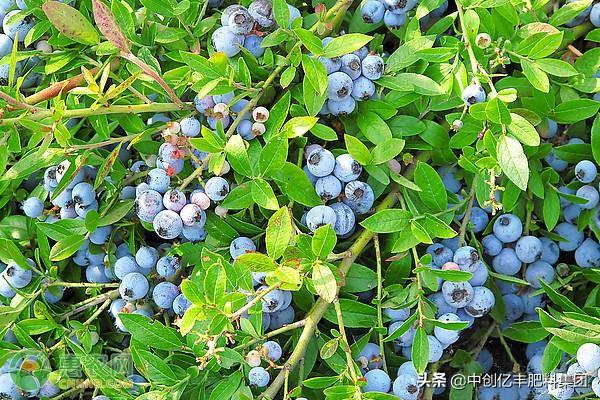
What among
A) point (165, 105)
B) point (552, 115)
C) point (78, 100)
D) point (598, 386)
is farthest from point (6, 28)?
point (598, 386)

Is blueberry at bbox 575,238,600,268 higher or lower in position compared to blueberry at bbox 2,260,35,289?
higher

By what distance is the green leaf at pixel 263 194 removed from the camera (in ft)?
4.78

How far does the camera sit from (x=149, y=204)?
1.55 m

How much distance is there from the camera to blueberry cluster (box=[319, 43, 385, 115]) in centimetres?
156

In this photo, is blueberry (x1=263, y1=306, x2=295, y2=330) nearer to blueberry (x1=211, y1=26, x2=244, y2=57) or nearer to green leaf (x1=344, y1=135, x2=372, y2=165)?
green leaf (x1=344, y1=135, x2=372, y2=165)

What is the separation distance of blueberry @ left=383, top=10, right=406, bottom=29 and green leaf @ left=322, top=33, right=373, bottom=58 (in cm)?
25

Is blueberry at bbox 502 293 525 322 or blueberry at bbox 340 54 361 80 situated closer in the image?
blueberry at bbox 340 54 361 80

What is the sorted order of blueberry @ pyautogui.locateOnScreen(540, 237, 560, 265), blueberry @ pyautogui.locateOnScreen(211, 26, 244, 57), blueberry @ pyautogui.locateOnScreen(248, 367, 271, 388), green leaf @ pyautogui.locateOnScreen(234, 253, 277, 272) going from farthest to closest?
blueberry @ pyautogui.locateOnScreen(540, 237, 560, 265) → blueberry @ pyautogui.locateOnScreen(211, 26, 244, 57) → blueberry @ pyautogui.locateOnScreen(248, 367, 271, 388) → green leaf @ pyautogui.locateOnScreen(234, 253, 277, 272)

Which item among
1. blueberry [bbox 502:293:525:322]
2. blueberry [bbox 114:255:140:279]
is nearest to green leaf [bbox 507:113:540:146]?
blueberry [bbox 502:293:525:322]

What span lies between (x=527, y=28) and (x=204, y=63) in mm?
683

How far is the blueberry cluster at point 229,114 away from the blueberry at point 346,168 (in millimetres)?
168

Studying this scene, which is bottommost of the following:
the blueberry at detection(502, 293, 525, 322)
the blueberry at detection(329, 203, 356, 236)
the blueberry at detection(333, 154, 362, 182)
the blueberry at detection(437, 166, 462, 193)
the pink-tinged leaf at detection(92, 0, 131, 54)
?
the blueberry at detection(502, 293, 525, 322)

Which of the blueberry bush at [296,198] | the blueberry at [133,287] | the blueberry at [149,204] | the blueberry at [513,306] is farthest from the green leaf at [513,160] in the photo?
the blueberry at [133,287]

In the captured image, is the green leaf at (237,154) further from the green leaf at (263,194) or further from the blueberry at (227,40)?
the blueberry at (227,40)
